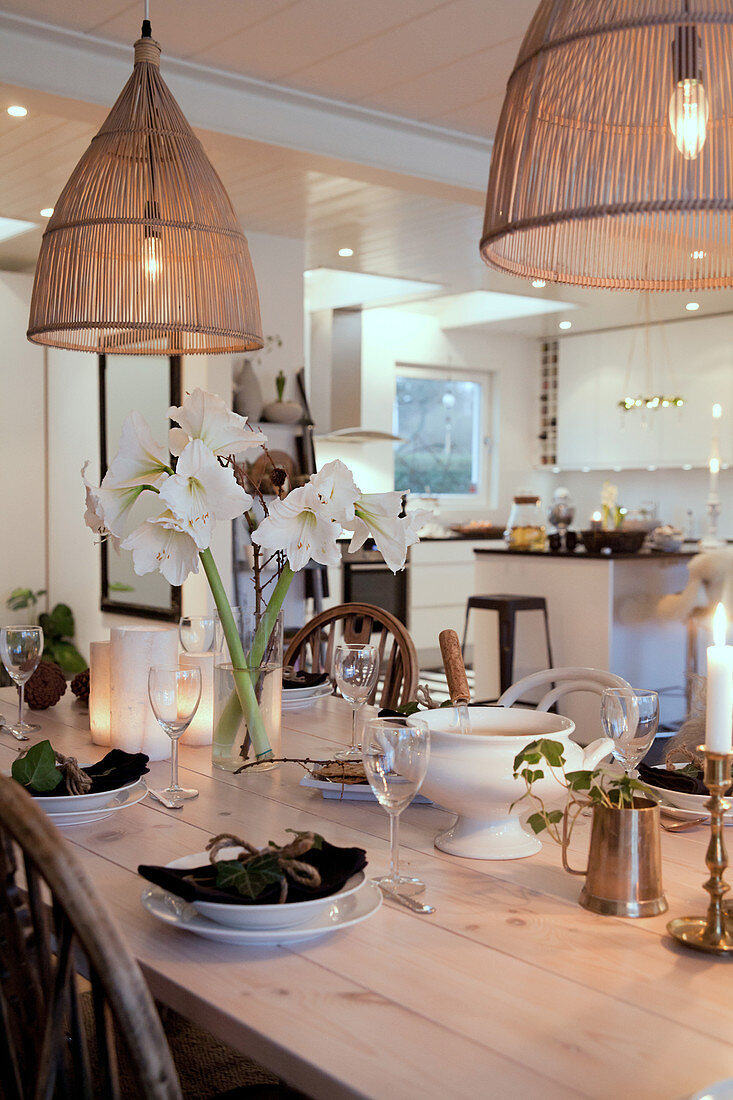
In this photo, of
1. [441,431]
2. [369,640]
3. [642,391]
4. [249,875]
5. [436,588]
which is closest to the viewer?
[249,875]

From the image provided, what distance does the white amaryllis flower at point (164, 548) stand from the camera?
5.10ft

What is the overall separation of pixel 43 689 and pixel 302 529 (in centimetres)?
99

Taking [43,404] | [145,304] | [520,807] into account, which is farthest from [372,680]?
[43,404]

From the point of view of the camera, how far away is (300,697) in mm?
2416

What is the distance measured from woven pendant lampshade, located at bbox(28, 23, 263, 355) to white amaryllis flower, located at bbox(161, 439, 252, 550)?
0.46m

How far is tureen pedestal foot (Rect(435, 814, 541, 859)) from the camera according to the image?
1.39 m

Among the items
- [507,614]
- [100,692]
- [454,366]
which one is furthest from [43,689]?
[454,366]

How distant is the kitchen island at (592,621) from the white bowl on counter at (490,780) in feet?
11.3

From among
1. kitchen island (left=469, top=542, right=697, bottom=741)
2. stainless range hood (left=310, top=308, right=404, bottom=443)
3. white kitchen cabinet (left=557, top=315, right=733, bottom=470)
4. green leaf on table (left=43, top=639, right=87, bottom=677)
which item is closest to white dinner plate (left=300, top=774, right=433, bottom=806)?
kitchen island (left=469, top=542, right=697, bottom=741)

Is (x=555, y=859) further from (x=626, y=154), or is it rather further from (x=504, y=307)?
(x=504, y=307)

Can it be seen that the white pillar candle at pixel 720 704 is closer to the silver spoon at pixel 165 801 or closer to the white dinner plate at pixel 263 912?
the white dinner plate at pixel 263 912

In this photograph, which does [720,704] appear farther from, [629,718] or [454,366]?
[454,366]

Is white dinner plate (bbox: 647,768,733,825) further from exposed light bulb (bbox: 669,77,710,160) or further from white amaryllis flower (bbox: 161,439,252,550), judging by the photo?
exposed light bulb (bbox: 669,77,710,160)

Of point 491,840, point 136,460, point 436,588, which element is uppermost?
point 136,460
